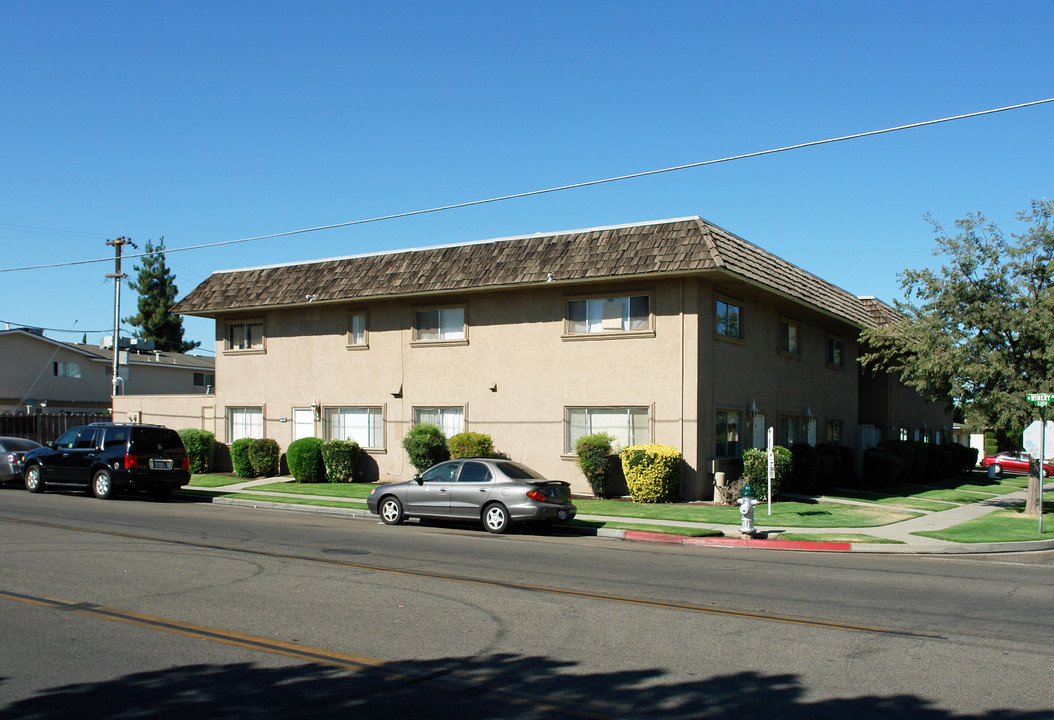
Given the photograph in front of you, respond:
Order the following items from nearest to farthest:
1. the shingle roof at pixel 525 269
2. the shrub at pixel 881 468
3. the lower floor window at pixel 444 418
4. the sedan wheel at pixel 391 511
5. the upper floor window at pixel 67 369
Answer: the sedan wheel at pixel 391 511
the shingle roof at pixel 525 269
the lower floor window at pixel 444 418
the shrub at pixel 881 468
the upper floor window at pixel 67 369

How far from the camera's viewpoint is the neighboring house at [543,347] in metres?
22.2

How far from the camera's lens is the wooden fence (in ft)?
118

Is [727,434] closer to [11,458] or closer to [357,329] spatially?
[357,329]

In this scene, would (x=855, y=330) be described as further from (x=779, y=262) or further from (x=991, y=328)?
(x=991, y=328)

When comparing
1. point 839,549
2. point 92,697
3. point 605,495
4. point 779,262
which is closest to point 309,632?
point 92,697

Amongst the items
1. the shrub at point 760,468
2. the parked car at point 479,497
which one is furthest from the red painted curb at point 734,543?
the shrub at point 760,468

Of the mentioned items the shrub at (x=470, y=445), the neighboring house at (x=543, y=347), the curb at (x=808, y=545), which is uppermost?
the neighboring house at (x=543, y=347)

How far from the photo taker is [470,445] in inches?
948

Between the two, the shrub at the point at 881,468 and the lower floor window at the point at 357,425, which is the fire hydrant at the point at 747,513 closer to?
the lower floor window at the point at 357,425

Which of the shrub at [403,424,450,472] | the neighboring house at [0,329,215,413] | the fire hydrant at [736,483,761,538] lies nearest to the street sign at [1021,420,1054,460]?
the fire hydrant at [736,483,761,538]

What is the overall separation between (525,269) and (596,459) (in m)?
5.29

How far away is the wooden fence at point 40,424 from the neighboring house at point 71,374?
708cm

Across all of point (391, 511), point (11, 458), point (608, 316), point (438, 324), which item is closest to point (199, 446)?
point (11, 458)

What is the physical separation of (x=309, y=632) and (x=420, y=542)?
6.96 metres
